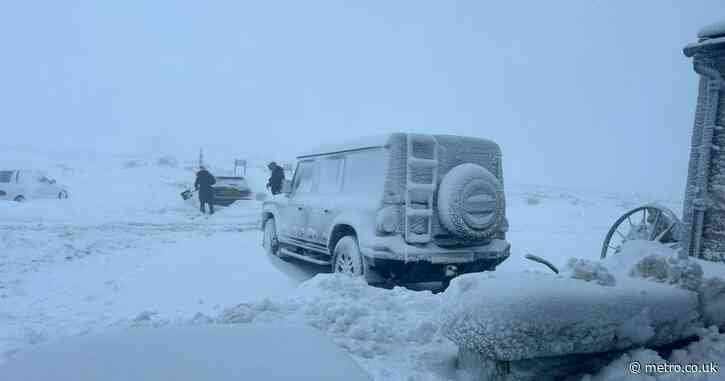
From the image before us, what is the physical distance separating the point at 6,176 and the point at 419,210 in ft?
66.9

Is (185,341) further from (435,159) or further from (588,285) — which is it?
(435,159)

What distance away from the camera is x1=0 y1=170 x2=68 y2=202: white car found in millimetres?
18531

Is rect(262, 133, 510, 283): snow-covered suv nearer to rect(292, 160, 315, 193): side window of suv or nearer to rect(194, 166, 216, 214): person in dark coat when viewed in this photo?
rect(292, 160, 315, 193): side window of suv

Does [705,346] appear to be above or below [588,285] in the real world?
below

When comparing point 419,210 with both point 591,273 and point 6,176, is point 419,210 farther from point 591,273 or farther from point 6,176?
point 6,176

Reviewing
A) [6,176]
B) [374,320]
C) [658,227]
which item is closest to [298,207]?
[374,320]

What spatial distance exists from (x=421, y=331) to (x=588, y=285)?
131cm

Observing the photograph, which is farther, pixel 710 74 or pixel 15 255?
pixel 15 255

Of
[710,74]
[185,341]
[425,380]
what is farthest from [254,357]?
[710,74]

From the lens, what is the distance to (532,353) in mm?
2584

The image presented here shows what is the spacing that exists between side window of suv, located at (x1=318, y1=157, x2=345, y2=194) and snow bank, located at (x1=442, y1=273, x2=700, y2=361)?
385 centimetres

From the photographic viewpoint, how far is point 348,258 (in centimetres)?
592

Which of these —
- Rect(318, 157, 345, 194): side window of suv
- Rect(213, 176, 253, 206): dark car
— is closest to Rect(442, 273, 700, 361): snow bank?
Rect(318, 157, 345, 194): side window of suv

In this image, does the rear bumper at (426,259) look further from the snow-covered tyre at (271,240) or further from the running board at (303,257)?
the snow-covered tyre at (271,240)
